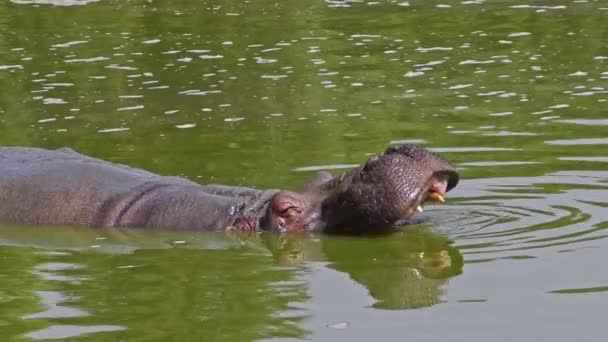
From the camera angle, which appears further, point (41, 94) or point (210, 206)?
point (41, 94)

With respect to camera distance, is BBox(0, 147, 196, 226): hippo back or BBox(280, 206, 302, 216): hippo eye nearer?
BBox(280, 206, 302, 216): hippo eye

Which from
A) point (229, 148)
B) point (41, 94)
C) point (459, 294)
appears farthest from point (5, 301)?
point (41, 94)

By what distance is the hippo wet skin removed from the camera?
821 cm

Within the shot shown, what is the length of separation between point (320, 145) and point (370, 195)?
2.78 meters

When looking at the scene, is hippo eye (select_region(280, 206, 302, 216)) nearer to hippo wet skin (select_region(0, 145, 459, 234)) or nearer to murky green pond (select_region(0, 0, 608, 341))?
hippo wet skin (select_region(0, 145, 459, 234))

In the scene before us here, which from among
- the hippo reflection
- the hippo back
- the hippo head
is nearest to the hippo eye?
the hippo head

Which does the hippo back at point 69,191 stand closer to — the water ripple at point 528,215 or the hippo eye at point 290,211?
the hippo eye at point 290,211

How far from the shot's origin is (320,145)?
1104 cm

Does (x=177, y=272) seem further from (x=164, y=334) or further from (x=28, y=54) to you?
(x=28, y=54)

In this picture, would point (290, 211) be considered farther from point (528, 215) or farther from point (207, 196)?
point (528, 215)

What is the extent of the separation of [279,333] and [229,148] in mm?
4911

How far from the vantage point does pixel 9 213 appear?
946 centimetres

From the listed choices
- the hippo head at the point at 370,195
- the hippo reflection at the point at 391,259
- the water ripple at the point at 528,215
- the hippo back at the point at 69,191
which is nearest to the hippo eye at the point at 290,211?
the hippo head at the point at 370,195

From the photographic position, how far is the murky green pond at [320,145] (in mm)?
6816
